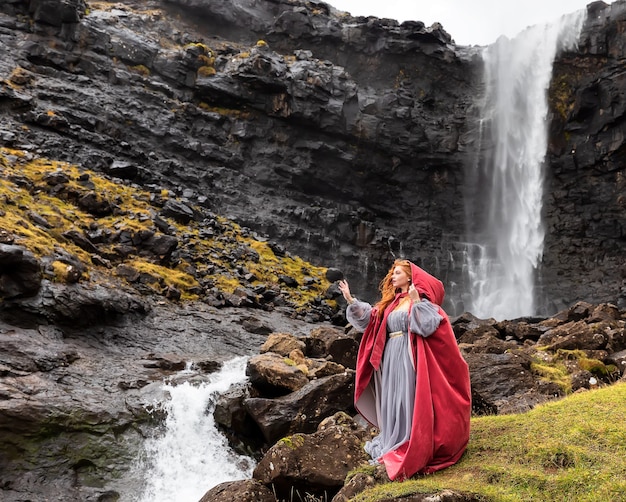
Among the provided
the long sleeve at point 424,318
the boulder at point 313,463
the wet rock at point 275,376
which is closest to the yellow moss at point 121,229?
the wet rock at point 275,376

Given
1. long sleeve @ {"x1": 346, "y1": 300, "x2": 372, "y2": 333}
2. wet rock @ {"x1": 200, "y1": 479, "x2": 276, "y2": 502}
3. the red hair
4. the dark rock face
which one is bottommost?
wet rock @ {"x1": 200, "y1": 479, "x2": 276, "y2": 502}

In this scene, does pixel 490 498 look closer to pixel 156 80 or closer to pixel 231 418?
pixel 231 418

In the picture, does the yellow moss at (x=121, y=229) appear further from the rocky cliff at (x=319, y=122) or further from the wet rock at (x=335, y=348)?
the wet rock at (x=335, y=348)

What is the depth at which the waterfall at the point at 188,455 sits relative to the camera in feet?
33.5

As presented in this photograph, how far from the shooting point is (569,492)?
4672 millimetres

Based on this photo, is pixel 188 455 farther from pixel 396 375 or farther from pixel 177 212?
pixel 177 212

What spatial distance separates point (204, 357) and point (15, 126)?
2309cm

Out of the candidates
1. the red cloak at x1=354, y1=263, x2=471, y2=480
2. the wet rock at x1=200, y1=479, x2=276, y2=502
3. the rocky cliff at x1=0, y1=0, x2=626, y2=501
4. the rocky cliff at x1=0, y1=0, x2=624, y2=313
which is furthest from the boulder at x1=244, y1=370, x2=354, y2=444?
the rocky cliff at x1=0, y1=0, x2=624, y2=313

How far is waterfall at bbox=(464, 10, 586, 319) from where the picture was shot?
39.5m

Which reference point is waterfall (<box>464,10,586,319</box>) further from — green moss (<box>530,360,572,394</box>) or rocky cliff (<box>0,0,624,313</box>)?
green moss (<box>530,360,572,394</box>)

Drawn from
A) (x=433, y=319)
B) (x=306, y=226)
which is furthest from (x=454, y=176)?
(x=433, y=319)

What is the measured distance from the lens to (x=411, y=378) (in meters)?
6.02

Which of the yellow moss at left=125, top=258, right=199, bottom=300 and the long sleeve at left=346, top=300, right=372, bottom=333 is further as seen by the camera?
the yellow moss at left=125, top=258, right=199, bottom=300

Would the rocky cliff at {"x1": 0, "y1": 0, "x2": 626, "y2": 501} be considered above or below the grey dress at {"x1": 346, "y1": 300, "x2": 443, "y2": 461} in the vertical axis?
above
